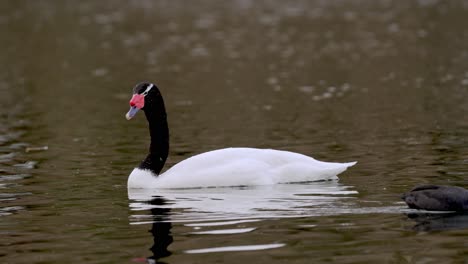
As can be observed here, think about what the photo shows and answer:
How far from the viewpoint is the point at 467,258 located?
1140 centimetres

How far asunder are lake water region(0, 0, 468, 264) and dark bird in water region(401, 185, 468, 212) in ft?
0.53

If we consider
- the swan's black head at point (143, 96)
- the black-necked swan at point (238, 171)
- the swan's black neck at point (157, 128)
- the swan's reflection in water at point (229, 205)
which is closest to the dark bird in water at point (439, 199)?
the swan's reflection in water at point (229, 205)

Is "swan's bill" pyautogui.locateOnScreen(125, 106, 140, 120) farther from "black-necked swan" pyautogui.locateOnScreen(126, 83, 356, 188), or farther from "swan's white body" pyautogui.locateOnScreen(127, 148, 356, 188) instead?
"swan's white body" pyautogui.locateOnScreen(127, 148, 356, 188)

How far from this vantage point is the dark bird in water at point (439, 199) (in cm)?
1354

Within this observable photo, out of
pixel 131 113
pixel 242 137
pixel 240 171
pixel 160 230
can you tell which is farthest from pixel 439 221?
pixel 242 137

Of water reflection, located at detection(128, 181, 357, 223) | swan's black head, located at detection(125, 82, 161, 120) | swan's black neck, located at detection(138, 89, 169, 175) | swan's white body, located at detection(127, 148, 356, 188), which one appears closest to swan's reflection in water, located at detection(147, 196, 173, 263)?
water reflection, located at detection(128, 181, 357, 223)

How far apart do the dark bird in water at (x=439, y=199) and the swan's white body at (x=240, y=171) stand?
319cm

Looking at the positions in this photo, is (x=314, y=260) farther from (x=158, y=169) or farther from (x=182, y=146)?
(x=182, y=146)

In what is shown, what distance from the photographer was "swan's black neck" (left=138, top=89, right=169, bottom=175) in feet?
57.7

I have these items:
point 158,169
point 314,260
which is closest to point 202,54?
point 158,169

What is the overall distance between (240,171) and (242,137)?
251 inches

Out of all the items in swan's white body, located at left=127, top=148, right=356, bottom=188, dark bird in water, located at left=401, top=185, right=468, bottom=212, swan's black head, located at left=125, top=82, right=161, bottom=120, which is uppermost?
swan's black head, located at left=125, top=82, right=161, bottom=120

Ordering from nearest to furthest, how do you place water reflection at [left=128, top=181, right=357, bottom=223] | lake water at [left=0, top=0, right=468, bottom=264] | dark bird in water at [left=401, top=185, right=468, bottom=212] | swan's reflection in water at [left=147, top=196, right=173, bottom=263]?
swan's reflection in water at [left=147, top=196, right=173, bottom=263], lake water at [left=0, top=0, right=468, bottom=264], dark bird in water at [left=401, top=185, right=468, bottom=212], water reflection at [left=128, top=181, right=357, bottom=223]

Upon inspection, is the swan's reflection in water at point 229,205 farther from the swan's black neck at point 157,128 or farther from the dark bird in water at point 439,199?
the dark bird in water at point 439,199
